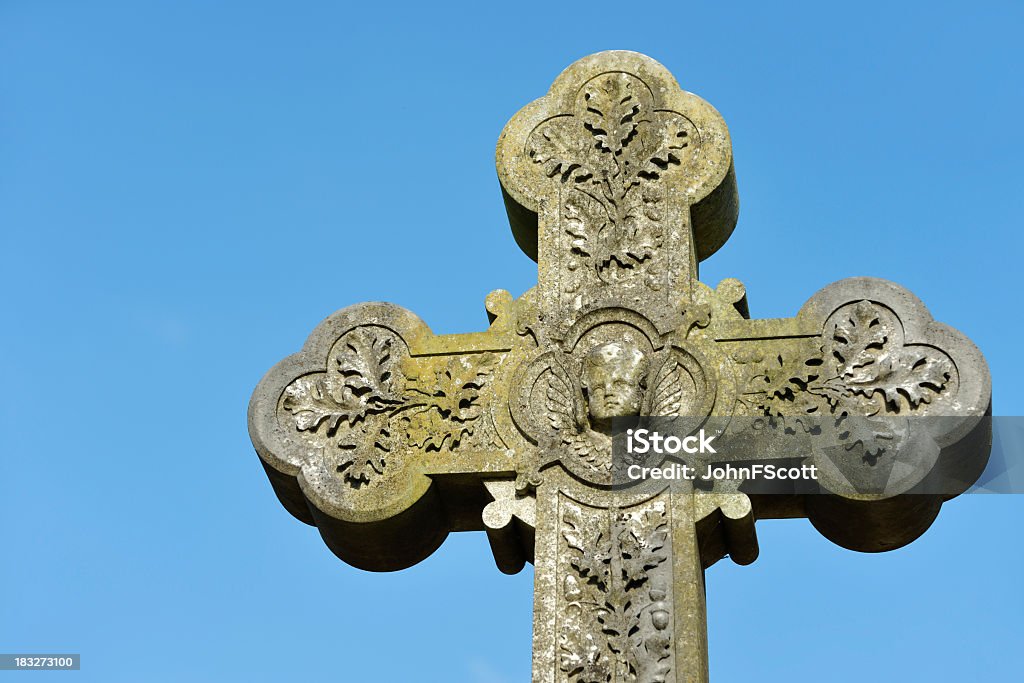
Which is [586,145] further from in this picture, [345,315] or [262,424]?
[262,424]

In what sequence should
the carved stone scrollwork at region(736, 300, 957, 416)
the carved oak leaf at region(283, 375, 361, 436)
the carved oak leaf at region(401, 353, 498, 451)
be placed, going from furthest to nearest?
1. the carved oak leaf at region(283, 375, 361, 436)
2. the carved oak leaf at region(401, 353, 498, 451)
3. the carved stone scrollwork at region(736, 300, 957, 416)

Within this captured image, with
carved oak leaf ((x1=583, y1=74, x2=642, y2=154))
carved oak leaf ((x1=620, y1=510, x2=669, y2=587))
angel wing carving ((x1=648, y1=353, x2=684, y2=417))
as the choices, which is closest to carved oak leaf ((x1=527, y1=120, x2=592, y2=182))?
carved oak leaf ((x1=583, y1=74, x2=642, y2=154))

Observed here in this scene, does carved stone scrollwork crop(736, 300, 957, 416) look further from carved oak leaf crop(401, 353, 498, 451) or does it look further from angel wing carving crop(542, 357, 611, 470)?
carved oak leaf crop(401, 353, 498, 451)

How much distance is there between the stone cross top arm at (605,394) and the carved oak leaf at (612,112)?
15 mm

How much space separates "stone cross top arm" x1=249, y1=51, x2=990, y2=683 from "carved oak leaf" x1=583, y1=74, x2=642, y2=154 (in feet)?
0.05

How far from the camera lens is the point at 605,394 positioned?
7.76 metres

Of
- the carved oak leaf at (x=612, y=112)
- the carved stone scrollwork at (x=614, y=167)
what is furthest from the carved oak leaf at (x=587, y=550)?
the carved oak leaf at (x=612, y=112)

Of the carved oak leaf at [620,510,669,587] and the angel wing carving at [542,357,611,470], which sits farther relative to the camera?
the angel wing carving at [542,357,611,470]

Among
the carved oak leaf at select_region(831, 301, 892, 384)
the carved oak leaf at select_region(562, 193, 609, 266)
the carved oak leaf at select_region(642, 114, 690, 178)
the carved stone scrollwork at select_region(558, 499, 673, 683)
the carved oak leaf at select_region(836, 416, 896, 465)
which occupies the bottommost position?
the carved stone scrollwork at select_region(558, 499, 673, 683)

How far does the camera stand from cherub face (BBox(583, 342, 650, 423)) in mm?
7727

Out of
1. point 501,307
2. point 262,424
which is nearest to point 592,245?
point 501,307

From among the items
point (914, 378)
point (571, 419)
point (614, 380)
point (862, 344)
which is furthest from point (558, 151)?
point (914, 378)

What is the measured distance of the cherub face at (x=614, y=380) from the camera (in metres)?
7.73

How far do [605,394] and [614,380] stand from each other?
9 centimetres
